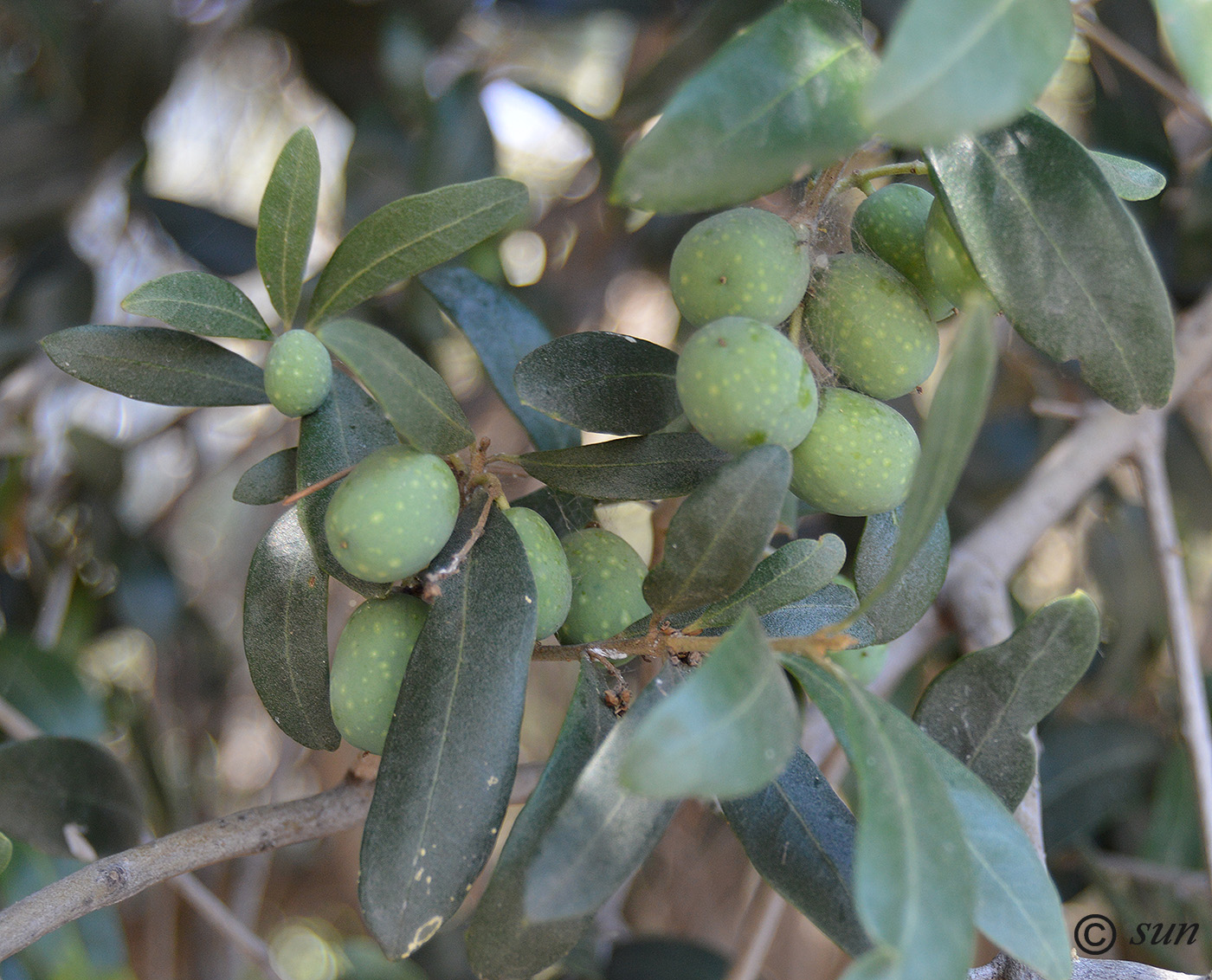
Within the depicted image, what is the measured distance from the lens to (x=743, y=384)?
420 mm

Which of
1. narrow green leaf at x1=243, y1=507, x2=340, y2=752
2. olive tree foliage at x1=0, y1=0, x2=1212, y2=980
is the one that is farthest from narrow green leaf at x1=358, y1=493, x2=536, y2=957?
narrow green leaf at x1=243, y1=507, x2=340, y2=752

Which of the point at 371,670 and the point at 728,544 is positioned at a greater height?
the point at 728,544

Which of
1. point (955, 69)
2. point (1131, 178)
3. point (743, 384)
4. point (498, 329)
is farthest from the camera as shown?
point (498, 329)

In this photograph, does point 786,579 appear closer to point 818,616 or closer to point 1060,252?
point 818,616

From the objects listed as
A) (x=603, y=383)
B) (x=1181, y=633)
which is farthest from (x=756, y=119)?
(x=1181, y=633)

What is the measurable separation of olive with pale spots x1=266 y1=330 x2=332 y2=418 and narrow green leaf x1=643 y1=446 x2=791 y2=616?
24 centimetres

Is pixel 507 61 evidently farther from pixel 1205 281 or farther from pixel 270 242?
pixel 270 242

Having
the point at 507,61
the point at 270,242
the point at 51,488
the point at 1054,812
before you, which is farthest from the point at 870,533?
the point at 507,61

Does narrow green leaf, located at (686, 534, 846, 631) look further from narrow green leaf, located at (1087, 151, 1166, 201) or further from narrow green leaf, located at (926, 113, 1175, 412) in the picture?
narrow green leaf, located at (1087, 151, 1166, 201)

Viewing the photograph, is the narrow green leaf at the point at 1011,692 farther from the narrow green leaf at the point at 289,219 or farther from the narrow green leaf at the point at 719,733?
the narrow green leaf at the point at 289,219

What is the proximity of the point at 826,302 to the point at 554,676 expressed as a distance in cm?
150

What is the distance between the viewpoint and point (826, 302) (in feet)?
1.67

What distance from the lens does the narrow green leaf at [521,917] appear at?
438 mm

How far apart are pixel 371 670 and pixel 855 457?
295 millimetres
